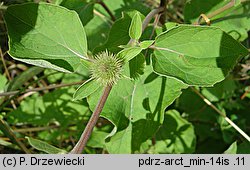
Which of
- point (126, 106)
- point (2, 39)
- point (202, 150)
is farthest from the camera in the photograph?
point (2, 39)

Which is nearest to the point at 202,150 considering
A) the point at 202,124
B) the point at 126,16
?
the point at 202,124

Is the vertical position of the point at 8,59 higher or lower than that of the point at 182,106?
higher

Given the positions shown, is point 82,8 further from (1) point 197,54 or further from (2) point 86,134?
(2) point 86,134

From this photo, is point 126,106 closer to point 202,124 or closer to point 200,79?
point 200,79

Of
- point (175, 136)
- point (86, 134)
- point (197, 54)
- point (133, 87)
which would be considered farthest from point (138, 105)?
point (175, 136)

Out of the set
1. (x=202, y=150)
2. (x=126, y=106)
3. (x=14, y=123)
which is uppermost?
(x=126, y=106)

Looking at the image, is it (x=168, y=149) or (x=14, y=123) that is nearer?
(x=168, y=149)

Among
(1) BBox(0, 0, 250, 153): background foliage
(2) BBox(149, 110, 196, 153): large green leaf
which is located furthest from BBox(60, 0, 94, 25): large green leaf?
(2) BBox(149, 110, 196, 153): large green leaf
